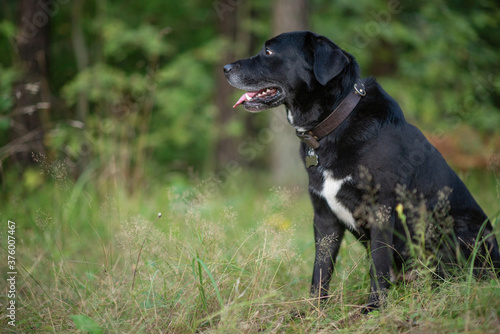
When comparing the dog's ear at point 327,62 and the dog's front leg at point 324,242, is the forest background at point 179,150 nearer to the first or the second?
the dog's front leg at point 324,242

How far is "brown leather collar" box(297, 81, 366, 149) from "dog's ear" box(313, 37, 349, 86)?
0.48 ft

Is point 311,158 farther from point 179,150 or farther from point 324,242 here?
point 179,150

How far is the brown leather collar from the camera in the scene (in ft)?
7.93

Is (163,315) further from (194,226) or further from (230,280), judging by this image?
(194,226)

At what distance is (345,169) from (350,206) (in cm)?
21

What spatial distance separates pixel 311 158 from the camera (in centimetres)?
248

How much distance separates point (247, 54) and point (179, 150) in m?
3.19

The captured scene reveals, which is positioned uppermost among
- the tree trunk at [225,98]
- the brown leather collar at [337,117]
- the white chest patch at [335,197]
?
the brown leather collar at [337,117]

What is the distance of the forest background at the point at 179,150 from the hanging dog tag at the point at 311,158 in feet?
0.96

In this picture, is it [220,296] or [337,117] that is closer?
[220,296]

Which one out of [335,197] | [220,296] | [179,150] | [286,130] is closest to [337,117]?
[335,197]

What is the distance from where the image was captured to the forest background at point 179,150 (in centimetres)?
222

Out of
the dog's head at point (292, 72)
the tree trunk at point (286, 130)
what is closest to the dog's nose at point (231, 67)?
the dog's head at point (292, 72)

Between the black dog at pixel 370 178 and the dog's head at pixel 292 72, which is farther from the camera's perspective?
the dog's head at pixel 292 72
